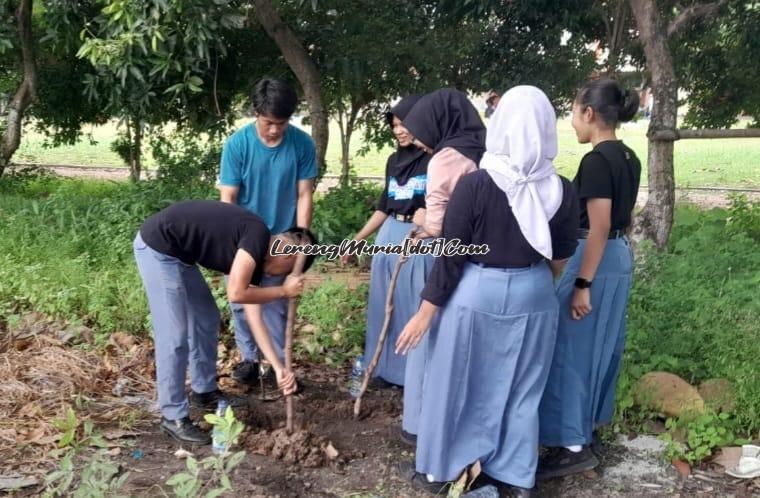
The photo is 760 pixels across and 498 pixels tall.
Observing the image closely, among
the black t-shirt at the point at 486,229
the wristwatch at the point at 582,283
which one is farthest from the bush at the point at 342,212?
the black t-shirt at the point at 486,229

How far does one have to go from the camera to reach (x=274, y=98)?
327cm

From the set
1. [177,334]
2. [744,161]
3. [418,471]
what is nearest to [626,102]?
[418,471]

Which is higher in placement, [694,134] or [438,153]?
[694,134]

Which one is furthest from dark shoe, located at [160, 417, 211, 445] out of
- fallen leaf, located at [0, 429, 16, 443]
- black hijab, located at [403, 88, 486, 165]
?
black hijab, located at [403, 88, 486, 165]

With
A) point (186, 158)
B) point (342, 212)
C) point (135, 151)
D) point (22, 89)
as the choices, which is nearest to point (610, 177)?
point (342, 212)

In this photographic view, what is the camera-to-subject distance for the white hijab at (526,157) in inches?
95.7

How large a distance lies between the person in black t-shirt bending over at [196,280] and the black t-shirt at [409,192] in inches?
30.9

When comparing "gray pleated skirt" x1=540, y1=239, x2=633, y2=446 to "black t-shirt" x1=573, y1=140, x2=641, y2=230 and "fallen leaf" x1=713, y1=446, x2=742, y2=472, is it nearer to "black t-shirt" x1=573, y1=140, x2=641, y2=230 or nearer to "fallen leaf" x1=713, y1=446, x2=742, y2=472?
"black t-shirt" x1=573, y1=140, x2=641, y2=230

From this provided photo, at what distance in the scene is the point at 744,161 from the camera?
17.1 metres

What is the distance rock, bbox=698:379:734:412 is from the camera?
3500mm

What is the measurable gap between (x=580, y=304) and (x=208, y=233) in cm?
160

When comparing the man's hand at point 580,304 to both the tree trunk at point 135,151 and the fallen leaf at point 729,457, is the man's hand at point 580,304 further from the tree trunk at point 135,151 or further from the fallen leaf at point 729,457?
the tree trunk at point 135,151

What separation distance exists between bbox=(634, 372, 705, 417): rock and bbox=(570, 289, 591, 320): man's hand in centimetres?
93

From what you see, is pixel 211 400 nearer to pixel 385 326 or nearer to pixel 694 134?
pixel 385 326
